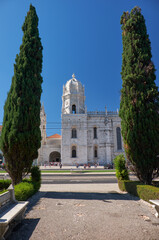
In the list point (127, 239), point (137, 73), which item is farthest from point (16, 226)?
point (137, 73)

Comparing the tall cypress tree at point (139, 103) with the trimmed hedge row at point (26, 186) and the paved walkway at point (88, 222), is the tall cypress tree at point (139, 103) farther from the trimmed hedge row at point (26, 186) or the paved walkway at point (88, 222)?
the trimmed hedge row at point (26, 186)

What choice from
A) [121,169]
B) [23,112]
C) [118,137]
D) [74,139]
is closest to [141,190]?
[121,169]

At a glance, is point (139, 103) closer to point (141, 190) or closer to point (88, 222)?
point (141, 190)

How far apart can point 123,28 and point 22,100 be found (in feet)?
29.9

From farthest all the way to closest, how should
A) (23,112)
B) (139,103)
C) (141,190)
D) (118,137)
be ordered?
(118,137)
(23,112)
(139,103)
(141,190)

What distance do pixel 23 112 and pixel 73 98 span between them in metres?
35.3

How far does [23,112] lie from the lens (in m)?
9.64

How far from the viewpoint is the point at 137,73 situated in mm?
10078

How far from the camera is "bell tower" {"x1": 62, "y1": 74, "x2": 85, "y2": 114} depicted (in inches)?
1732

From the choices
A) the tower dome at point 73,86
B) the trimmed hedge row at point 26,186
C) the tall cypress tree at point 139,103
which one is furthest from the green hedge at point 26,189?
the tower dome at point 73,86

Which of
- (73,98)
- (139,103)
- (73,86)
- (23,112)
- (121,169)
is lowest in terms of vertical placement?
(121,169)

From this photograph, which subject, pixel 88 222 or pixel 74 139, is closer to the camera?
pixel 88 222

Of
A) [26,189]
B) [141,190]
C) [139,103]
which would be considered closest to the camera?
[26,189]

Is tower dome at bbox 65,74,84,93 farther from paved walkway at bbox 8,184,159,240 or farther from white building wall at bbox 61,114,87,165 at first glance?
paved walkway at bbox 8,184,159,240
